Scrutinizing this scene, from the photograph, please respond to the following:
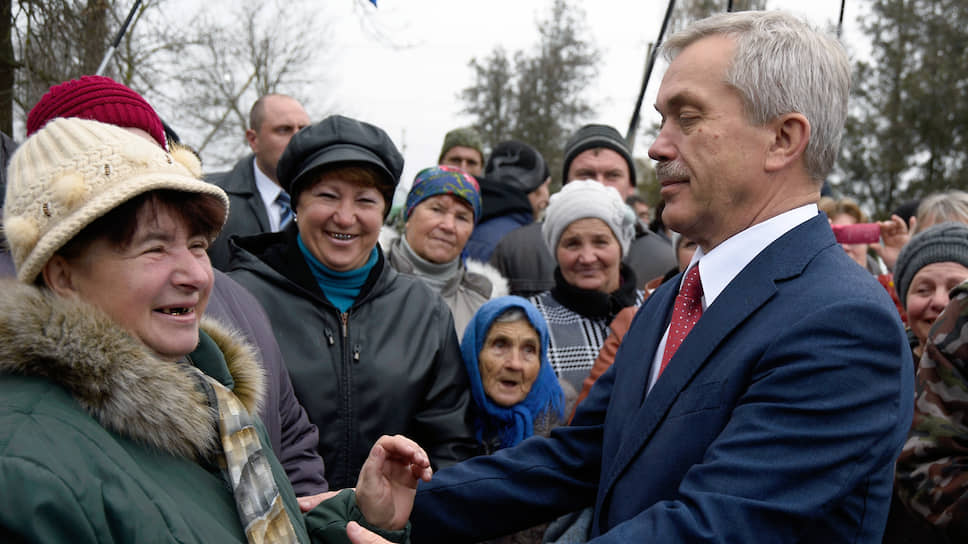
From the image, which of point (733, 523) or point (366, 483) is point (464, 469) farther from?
point (733, 523)

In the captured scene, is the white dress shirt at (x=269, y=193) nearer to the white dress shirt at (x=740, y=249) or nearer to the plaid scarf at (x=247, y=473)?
the plaid scarf at (x=247, y=473)

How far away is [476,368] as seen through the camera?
3.58 metres

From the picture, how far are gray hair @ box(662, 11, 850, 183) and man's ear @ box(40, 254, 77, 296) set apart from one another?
59.7 inches

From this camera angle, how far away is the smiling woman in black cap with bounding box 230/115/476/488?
3088 mm

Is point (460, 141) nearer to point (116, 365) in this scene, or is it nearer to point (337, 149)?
point (337, 149)

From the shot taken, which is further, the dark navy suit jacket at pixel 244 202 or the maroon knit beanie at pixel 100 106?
the dark navy suit jacket at pixel 244 202

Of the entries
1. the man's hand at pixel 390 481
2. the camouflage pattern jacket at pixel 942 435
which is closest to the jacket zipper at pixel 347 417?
the man's hand at pixel 390 481

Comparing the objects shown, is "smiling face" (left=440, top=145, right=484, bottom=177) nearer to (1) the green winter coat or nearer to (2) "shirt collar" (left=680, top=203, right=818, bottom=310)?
(2) "shirt collar" (left=680, top=203, right=818, bottom=310)

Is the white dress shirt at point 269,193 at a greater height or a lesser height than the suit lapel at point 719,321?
greater

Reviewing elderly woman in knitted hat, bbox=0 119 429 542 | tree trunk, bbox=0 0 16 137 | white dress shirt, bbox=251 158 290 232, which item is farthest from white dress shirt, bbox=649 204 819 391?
tree trunk, bbox=0 0 16 137

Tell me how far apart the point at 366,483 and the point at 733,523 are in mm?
931

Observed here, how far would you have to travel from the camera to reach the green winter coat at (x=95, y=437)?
48.9 inches

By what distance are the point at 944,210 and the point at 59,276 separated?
4278 millimetres

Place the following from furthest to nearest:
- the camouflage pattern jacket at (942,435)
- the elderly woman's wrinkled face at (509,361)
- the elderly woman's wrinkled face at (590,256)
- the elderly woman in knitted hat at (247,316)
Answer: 1. the elderly woman's wrinkled face at (590,256)
2. the elderly woman's wrinkled face at (509,361)
3. the elderly woman in knitted hat at (247,316)
4. the camouflage pattern jacket at (942,435)
